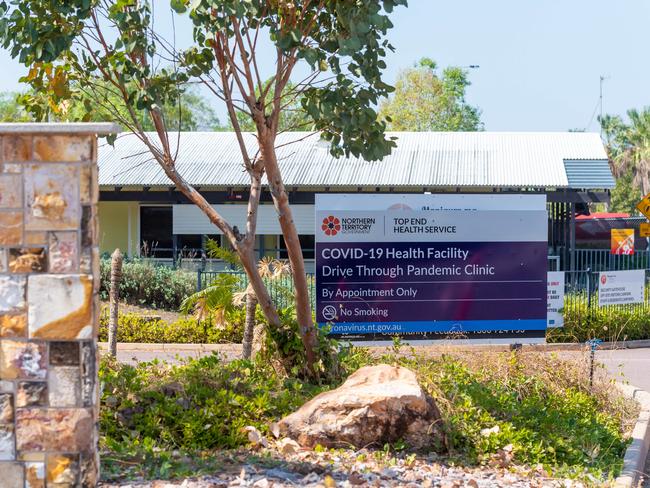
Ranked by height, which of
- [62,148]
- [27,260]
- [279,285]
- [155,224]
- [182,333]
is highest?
[155,224]

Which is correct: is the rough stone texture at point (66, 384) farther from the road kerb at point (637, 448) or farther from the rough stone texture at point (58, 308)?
the road kerb at point (637, 448)

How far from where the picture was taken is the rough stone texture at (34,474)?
5.29 meters

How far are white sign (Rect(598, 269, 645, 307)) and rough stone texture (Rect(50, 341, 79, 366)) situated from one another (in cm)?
1444

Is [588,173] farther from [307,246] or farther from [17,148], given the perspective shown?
[17,148]

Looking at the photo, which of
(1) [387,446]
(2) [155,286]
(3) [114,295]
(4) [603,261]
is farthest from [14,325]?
(4) [603,261]

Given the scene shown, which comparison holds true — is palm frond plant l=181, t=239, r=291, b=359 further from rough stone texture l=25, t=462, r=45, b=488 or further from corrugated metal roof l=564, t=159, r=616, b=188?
corrugated metal roof l=564, t=159, r=616, b=188

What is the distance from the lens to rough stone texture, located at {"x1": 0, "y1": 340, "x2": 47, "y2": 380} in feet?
17.1

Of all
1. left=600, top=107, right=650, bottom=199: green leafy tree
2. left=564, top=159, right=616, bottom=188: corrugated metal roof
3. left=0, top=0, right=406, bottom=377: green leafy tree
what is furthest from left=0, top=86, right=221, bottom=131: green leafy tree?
left=600, top=107, right=650, bottom=199: green leafy tree

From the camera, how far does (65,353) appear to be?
5227 millimetres

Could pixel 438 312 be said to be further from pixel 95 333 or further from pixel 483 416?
pixel 95 333

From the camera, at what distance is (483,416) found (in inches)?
317

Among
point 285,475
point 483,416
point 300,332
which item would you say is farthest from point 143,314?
point 285,475

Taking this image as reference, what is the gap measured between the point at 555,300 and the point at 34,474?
12482mm

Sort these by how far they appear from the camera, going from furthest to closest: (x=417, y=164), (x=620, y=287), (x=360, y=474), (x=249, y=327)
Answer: (x=417, y=164), (x=620, y=287), (x=249, y=327), (x=360, y=474)
